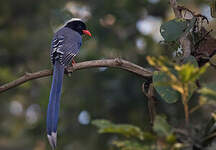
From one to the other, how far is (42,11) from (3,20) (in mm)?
790

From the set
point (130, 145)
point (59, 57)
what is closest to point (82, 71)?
point (59, 57)

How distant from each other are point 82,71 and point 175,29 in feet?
13.1

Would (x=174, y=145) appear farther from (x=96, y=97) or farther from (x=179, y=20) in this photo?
(x=96, y=97)

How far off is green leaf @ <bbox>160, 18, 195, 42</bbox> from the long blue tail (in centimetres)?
94

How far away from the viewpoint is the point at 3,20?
7836 millimetres

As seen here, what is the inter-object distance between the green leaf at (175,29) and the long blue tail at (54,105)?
37.1 inches

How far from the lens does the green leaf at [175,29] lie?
253 centimetres

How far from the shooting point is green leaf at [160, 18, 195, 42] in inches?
99.5

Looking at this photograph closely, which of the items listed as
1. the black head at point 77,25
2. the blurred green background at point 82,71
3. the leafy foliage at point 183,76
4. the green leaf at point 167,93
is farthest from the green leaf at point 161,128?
the black head at point 77,25

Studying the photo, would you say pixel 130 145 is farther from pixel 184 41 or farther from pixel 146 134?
pixel 184 41

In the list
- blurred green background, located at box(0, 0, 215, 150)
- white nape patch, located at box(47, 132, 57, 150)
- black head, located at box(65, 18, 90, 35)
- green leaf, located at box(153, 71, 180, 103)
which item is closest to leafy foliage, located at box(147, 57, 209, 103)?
green leaf, located at box(153, 71, 180, 103)

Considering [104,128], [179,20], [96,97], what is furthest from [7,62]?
[104,128]

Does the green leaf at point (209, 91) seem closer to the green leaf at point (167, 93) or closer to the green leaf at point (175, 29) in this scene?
the green leaf at point (167, 93)

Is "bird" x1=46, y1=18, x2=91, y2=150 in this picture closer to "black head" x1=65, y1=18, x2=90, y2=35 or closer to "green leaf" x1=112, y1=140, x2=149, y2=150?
"black head" x1=65, y1=18, x2=90, y2=35
